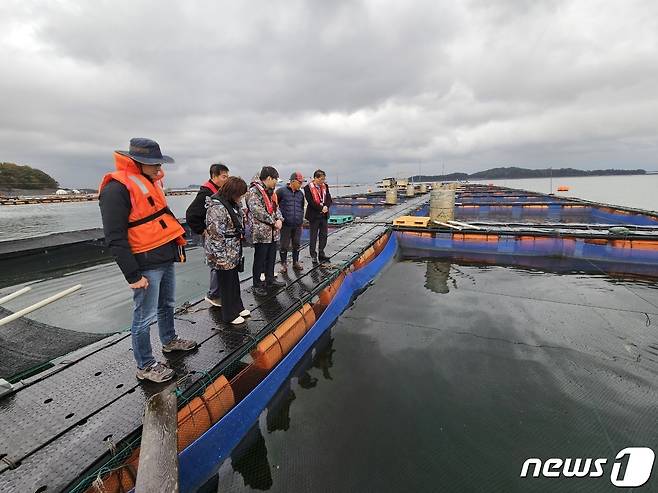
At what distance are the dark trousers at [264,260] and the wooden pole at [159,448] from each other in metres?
2.93

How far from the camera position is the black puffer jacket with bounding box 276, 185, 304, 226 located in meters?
6.48

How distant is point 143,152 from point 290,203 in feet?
12.6

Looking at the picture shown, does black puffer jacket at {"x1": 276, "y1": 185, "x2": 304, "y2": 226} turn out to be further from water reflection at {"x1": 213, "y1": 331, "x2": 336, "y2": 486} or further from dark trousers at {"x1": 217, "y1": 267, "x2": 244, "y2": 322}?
water reflection at {"x1": 213, "y1": 331, "x2": 336, "y2": 486}

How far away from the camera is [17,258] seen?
546 inches

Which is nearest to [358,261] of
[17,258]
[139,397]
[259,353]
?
[259,353]

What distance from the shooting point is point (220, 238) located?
384 cm

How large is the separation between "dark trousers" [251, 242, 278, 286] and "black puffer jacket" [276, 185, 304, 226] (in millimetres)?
1001

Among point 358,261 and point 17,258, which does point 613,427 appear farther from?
point 17,258

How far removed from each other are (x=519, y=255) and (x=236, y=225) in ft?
41.1

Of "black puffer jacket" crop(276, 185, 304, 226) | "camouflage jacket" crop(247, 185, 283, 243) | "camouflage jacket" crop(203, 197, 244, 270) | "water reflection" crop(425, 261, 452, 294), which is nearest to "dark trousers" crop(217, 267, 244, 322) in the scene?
"camouflage jacket" crop(203, 197, 244, 270)

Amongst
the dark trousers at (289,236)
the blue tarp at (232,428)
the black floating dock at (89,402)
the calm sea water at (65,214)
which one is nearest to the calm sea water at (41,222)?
the calm sea water at (65,214)

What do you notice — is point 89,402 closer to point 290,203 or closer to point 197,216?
point 197,216

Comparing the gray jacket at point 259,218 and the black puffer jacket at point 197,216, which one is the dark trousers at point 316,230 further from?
the black puffer jacket at point 197,216

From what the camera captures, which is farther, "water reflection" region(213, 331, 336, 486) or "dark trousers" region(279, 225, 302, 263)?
"dark trousers" region(279, 225, 302, 263)
